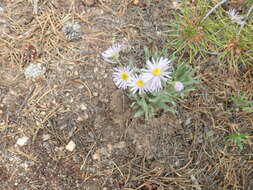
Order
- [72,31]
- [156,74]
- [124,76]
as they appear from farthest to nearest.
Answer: [72,31], [124,76], [156,74]

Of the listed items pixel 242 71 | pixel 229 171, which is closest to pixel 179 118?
pixel 229 171

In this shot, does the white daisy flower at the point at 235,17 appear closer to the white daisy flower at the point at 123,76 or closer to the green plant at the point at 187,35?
the green plant at the point at 187,35

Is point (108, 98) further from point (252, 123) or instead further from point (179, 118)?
point (252, 123)

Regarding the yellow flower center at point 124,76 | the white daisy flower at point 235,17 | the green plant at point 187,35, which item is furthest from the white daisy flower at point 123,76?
the white daisy flower at point 235,17

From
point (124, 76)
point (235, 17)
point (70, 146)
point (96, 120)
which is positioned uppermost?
point (235, 17)

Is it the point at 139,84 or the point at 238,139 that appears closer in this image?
the point at 139,84

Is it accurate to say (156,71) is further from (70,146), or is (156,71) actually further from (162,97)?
(70,146)

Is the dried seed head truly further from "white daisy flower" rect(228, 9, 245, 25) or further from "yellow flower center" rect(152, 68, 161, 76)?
"white daisy flower" rect(228, 9, 245, 25)

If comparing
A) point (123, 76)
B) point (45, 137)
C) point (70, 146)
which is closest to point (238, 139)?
point (123, 76)
